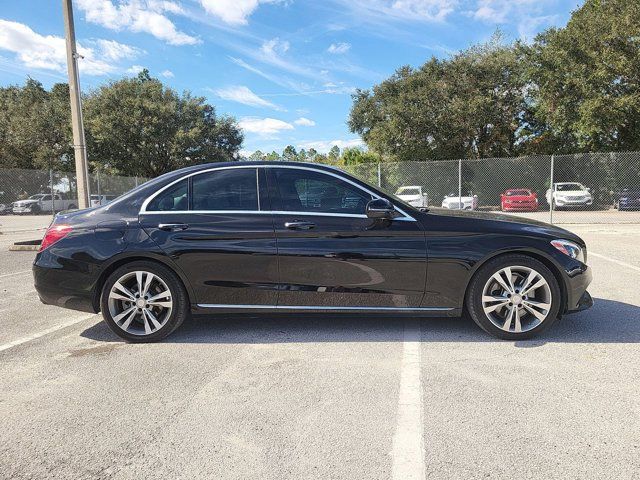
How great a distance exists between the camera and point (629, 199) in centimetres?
2044

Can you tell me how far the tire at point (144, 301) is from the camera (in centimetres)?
407

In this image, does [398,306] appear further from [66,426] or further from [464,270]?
→ [66,426]

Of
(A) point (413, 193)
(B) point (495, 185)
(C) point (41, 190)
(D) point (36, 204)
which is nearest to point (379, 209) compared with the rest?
(A) point (413, 193)

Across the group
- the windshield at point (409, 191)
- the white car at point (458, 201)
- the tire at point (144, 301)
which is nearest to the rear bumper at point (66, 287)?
the tire at point (144, 301)

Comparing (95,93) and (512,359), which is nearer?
(512,359)

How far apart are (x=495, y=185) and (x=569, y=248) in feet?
65.0

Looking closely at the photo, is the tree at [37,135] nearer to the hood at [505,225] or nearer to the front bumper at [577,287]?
the hood at [505,225]

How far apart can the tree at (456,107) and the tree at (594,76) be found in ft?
6.95

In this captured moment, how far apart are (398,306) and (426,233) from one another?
703 mm

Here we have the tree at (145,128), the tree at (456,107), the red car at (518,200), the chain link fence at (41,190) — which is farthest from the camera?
Result: the tree at (145,128)

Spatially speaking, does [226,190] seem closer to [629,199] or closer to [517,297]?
[517,297]

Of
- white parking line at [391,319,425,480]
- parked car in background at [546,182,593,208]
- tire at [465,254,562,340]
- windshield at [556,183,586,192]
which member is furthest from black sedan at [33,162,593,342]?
windshield at [556,183,586,192]

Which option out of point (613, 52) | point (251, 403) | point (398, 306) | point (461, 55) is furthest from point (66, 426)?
point (461, 55)

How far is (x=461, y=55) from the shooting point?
97.5 feet
